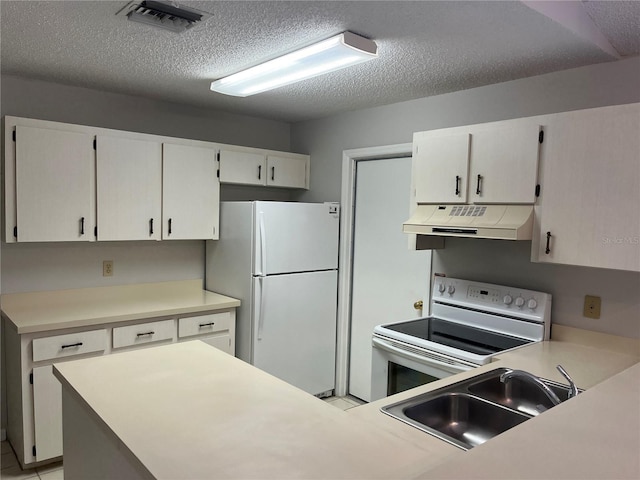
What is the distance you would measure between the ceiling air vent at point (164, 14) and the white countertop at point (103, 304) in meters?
1.73

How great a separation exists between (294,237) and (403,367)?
4.40ft

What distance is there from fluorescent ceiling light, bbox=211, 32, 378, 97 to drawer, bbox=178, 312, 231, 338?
1530mm

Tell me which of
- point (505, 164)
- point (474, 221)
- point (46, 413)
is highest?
point (505, 164)

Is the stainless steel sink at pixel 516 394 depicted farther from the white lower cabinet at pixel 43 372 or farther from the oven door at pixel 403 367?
the white lower cabinet at pixel 43 372

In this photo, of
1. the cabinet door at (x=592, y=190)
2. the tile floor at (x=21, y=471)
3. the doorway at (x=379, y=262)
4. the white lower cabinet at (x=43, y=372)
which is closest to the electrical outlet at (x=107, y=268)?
the white lower cabinet at (x=43, y=372)

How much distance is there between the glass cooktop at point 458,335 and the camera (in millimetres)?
2557

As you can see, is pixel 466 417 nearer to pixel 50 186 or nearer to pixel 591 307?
pixel 591 307

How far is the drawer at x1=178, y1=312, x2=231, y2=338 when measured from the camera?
324 centimetres

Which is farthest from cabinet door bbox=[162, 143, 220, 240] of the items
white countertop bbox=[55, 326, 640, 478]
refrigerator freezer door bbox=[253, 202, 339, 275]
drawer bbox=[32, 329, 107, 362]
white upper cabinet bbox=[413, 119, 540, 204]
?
white countertop bbox=[55, 326, 640, 478]

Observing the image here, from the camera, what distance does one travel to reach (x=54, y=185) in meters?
2.91

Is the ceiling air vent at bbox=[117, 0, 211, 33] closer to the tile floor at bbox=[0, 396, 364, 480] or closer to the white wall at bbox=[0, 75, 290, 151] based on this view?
the white wall at bbox=[0, 75, 290, 151]

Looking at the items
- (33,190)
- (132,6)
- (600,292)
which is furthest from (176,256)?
(600,292)

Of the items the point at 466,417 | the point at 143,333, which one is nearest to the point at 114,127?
the point at 143,333

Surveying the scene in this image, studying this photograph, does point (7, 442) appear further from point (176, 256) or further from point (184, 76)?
point (184, 76)
